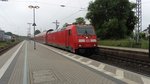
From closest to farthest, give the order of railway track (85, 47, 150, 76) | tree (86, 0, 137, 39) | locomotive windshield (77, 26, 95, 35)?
railway track (85, 47, 150, 76) → locomotive windshield (77, 26, 95, 35) → tree (86, 0, 137, 39)

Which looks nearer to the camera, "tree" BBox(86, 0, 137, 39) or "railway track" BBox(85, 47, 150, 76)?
"railway track" BBox(85, 47, 150, 76)

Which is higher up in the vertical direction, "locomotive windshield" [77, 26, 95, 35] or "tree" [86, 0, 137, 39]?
"tree" [86, 0, 137, 39]

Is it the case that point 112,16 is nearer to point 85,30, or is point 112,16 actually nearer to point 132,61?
point 85,30

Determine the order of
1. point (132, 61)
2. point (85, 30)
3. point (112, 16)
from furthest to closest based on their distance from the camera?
point (112, 16) → point (85, 30) → point (132, 61)

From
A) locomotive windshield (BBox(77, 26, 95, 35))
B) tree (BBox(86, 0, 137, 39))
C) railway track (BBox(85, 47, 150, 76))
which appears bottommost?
railway track (BBox(85, 47, 150, 76))

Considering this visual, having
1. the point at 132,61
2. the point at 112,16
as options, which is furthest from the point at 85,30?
the point at 112,16

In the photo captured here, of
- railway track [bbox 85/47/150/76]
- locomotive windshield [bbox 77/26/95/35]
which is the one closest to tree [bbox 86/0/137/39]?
railway track [bbox 85/47/150/76]

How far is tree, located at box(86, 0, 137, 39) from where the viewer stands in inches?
2467

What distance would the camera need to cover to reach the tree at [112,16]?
62656 millimetres

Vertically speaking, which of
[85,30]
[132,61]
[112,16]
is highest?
[112,16]

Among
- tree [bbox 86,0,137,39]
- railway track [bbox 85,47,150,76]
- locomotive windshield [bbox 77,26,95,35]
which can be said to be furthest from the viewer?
tree [bbox 86,0,137,39]

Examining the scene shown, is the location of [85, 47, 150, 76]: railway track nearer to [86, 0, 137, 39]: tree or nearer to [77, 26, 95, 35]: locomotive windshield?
[77, 26, 95, 35]: locomotive windshield

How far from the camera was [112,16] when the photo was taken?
66062mm

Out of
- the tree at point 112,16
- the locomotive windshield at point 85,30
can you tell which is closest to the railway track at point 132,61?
the locomotive windshield at point 85,30
